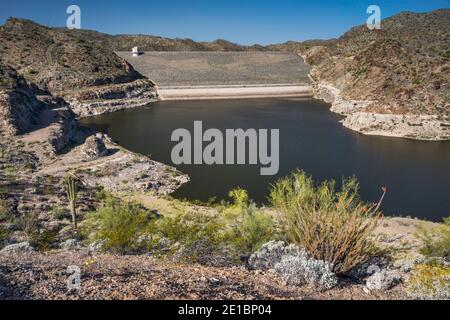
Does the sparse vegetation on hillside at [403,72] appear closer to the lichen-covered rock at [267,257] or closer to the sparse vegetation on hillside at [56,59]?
the sparse vegetation on hillside at [56,59]

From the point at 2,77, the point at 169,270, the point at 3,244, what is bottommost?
the point at 3,244

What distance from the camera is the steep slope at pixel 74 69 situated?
6506 cm

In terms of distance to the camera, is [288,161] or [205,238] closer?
[205,238]

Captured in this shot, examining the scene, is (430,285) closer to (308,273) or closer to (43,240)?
(308,273)

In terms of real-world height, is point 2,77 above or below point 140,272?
above

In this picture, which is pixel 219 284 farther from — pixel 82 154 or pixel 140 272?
pixel 82 154

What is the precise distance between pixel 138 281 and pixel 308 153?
31.1m

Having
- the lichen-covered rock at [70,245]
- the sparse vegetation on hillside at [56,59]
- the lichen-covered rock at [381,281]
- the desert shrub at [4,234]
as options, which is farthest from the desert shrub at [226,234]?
the sparse vegetation on hillside at [56,59]

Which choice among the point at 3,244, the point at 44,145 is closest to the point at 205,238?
the point at 3,244

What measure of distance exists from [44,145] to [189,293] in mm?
29949

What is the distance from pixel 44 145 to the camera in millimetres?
34312

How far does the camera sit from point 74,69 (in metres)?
70.2

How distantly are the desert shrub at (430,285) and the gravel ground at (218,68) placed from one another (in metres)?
72.5
